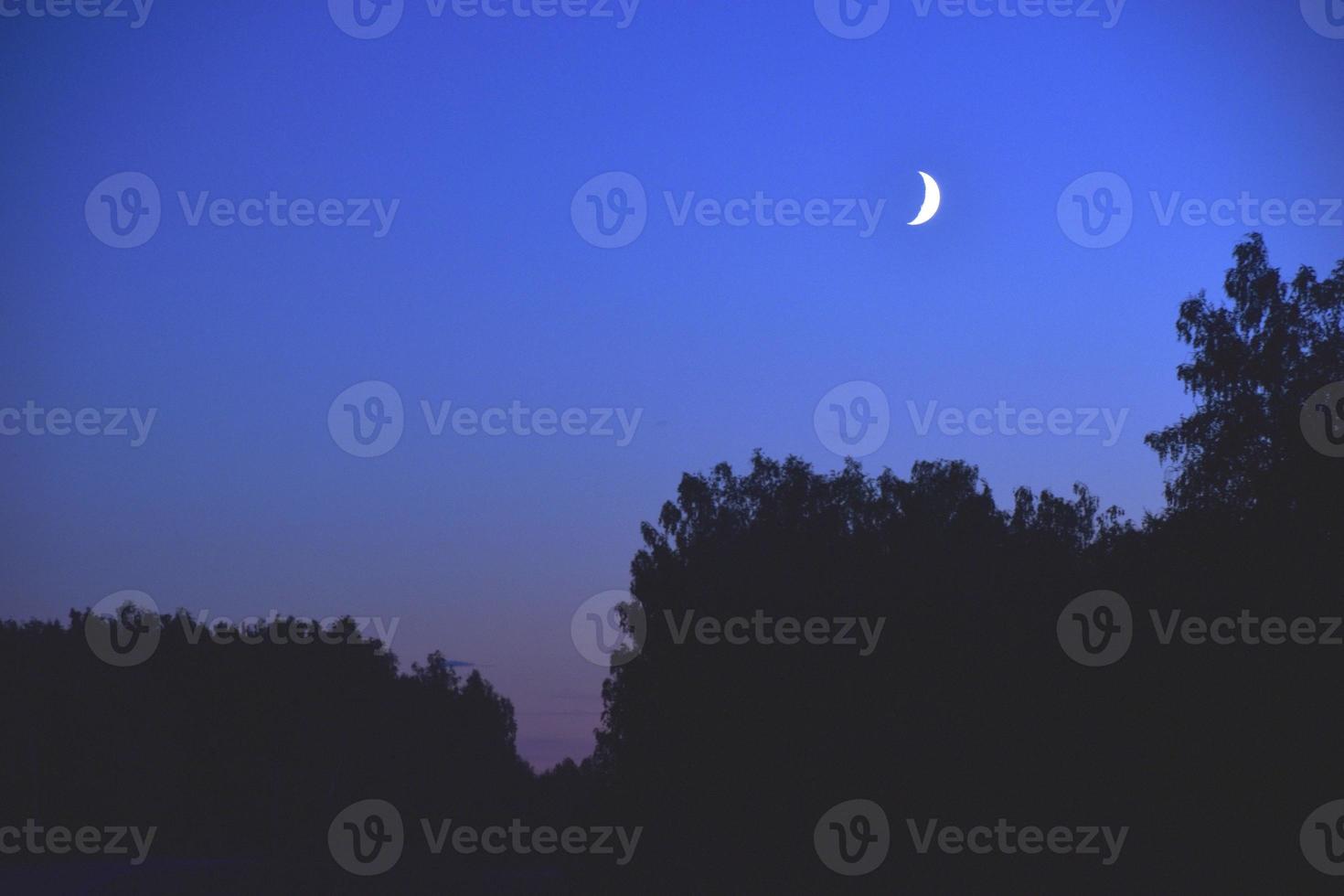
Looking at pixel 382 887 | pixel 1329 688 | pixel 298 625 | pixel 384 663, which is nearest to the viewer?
pixel 1329 688

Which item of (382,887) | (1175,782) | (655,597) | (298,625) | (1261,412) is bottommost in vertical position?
(382,887)

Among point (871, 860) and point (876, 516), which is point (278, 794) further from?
point (871, 860)

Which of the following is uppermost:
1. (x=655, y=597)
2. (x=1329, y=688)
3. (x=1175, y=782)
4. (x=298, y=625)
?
(x=298, y=625)

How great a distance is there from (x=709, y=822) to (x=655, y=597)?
9837 mm

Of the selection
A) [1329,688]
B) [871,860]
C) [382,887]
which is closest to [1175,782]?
[1329,688]

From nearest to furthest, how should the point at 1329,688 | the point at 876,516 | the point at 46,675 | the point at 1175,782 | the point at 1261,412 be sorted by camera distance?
1. the point at 1329,688
2. the point at 1175,782
3. the point at 1261,412
4. the point at 876,516
5. the point at 46,675

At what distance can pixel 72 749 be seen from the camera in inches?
3187

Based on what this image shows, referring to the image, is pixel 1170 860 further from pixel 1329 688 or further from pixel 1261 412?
pixel 1261 412

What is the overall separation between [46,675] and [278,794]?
18714 mm

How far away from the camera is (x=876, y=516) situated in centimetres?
4719

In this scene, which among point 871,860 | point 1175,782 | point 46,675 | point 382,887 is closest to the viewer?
point 1175,782

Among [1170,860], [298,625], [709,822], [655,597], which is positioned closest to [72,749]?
[298,625]

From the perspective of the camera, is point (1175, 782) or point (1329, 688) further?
point (1175, 782)

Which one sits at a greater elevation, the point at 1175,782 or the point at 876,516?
the point at 876,516
